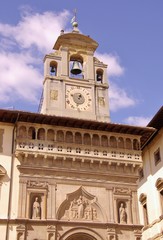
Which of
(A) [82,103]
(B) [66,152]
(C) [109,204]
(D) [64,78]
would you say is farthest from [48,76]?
(C) [109,204]

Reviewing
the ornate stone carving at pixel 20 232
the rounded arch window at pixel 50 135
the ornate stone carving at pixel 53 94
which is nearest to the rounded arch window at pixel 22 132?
the rounded arch window at pixel 50 135

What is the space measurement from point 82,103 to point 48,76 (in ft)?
8.79

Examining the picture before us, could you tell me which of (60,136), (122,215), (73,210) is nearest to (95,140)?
(60,136)

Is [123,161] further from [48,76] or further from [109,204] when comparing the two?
[48,76]

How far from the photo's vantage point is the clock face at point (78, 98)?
84.3ft

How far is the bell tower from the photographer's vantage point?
2547 cm

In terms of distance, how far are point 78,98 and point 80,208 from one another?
7014mm

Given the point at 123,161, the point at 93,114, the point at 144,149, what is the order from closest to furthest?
the point at 123,161, the point at 93,114, the point at 144,149

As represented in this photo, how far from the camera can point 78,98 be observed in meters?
26.0

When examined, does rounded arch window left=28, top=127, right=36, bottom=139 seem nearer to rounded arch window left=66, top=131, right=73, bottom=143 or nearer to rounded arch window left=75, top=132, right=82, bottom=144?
rounded arch window left=66, top=131, right=73, bottom=143

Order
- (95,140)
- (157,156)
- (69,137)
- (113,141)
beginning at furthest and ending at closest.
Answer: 1. (157,156)
2. (113,141)
3. (95,140)
4. (69,137)

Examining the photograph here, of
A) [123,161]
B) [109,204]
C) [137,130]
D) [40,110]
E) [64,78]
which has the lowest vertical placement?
[109,204]

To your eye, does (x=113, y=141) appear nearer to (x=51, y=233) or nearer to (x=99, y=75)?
(x=99, y=75)

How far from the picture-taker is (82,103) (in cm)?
2594
